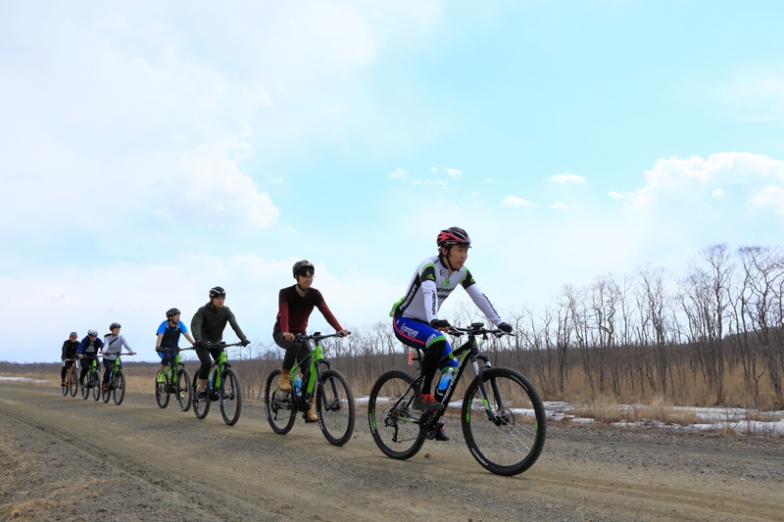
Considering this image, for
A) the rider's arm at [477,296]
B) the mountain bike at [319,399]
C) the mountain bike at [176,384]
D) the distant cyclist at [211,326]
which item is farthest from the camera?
the mountain bike at [176,384]

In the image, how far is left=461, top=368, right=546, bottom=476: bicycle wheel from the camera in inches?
205

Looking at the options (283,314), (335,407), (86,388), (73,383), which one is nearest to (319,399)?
(335,407)

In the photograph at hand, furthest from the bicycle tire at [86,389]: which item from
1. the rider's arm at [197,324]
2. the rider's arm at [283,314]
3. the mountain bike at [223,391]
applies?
the rider's arm at [283,314]

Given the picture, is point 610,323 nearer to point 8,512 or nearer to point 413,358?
point 413,358

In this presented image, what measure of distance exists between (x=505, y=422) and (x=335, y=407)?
123 inches

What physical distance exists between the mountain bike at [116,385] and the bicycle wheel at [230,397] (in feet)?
21.2

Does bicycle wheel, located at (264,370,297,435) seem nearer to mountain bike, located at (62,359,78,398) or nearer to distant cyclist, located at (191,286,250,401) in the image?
distant cyclist, located at (191,286,250,401)

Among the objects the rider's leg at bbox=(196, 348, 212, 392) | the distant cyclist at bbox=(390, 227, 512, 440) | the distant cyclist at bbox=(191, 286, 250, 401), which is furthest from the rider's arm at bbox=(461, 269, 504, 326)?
the rider's leg at bbox=(196, 348, 212, 392)

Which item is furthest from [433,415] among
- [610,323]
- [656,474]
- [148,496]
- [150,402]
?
[610,323]

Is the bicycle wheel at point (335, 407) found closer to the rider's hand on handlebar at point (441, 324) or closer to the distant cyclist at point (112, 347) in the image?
the rider's hand on handlebar at point (441, 324)

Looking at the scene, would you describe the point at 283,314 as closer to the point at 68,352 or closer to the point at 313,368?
the point at 313,368

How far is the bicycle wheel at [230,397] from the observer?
10.5m

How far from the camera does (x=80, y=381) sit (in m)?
19.1

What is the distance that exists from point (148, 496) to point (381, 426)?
110 inches
